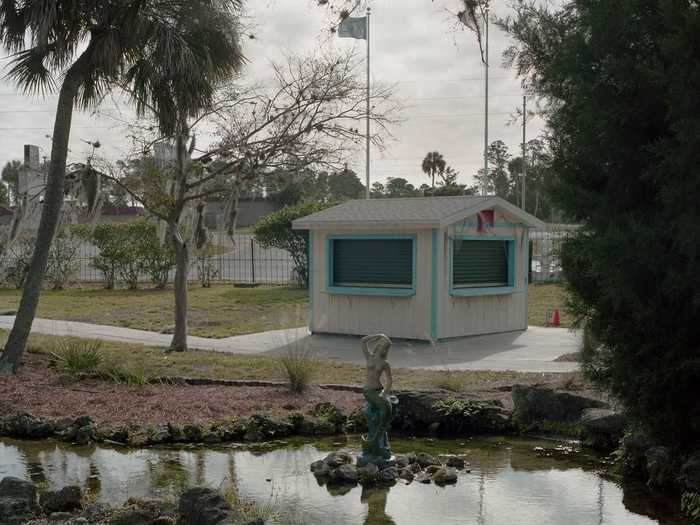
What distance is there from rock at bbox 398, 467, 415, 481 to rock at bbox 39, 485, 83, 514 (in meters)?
2.71

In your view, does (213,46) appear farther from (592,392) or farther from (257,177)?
(592,392)

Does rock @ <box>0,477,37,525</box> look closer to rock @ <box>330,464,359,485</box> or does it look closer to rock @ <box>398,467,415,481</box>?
rock @ <box>330,464,359,485</box>

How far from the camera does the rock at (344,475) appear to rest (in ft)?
25.0

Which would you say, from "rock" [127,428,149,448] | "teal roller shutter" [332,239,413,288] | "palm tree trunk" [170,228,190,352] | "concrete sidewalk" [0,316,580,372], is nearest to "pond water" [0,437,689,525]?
"rock" [127,428,149,448]

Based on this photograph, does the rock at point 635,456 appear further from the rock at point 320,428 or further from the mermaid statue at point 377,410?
the rock at point 320,428

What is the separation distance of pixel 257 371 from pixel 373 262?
4515 millimetres

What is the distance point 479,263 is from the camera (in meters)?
16.9

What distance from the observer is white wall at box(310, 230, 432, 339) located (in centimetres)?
1580

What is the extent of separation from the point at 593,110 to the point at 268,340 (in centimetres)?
1127

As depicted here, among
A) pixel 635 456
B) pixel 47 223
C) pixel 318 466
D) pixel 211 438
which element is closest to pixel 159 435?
pixel 211 438

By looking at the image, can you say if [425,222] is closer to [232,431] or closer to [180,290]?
[180,290]

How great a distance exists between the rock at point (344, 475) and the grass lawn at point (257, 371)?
3190 millimetres

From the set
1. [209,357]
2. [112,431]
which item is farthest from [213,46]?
[112,431]

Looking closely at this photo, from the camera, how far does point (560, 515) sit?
6809mm
